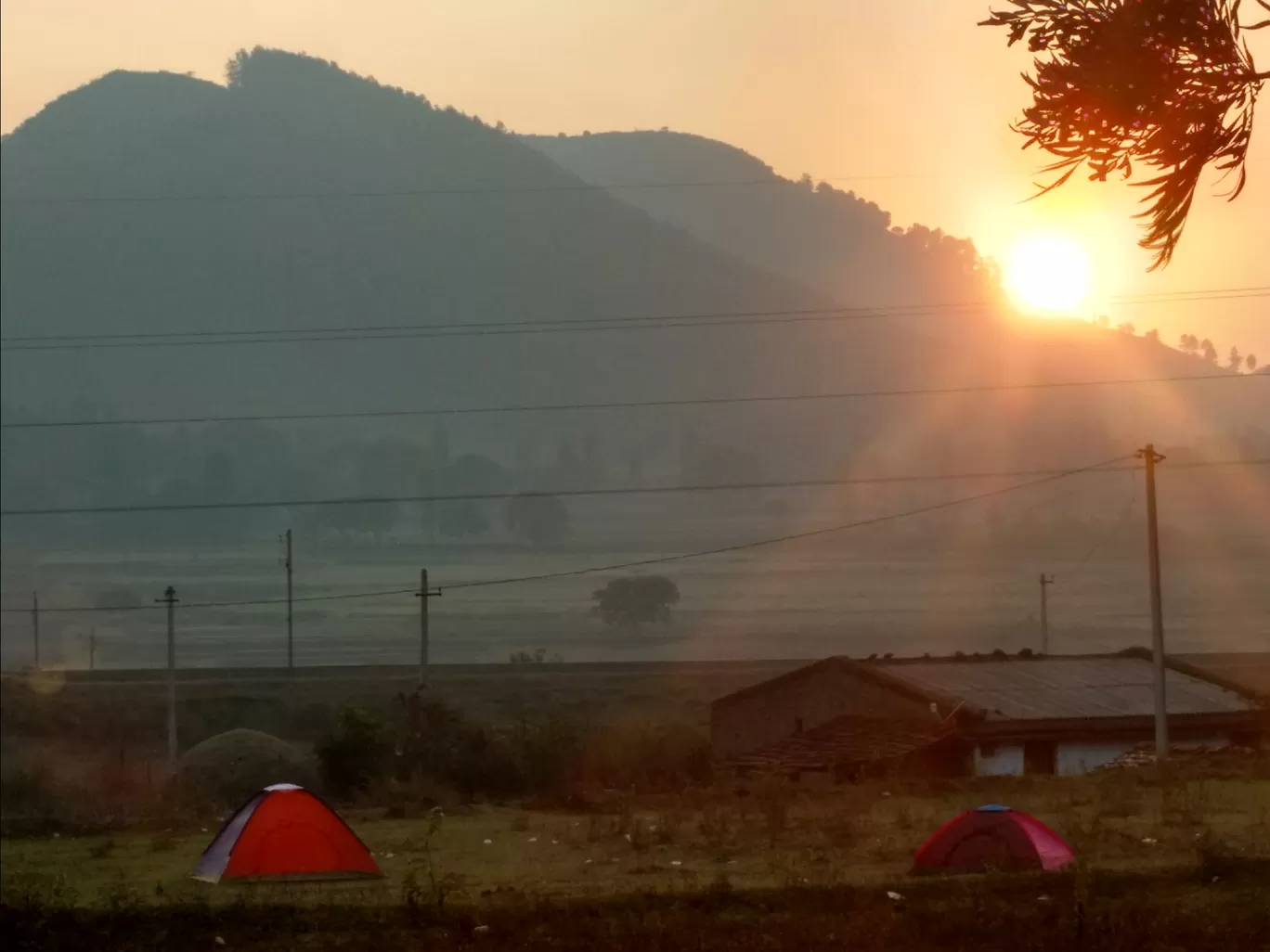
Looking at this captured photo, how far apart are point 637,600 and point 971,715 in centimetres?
8141

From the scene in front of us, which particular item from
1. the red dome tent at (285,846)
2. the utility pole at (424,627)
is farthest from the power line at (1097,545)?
the red dome tent at (285,846)

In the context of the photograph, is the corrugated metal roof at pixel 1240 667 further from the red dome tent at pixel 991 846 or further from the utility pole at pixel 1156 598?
the red dome tent at pixel 991 846

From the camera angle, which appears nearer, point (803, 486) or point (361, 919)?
point (361, 919)

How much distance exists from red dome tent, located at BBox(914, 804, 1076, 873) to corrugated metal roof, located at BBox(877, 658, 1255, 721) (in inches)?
1005

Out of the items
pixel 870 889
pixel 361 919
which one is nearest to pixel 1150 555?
pixel 870 889

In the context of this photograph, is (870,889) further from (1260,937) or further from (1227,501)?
(1227,501)

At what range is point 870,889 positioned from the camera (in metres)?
17.0

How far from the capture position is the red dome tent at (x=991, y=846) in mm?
18906

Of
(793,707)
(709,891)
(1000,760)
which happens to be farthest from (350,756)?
(709,891)

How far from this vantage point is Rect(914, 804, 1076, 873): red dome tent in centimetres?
1891

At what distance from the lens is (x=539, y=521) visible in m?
161

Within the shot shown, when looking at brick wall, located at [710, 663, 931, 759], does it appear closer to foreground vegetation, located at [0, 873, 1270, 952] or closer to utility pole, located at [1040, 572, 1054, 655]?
utility pole, located at [1040, 572, 1054, 655]

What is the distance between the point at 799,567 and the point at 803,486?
3335 centimetres

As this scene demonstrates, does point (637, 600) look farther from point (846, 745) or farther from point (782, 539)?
point (846, 745)
